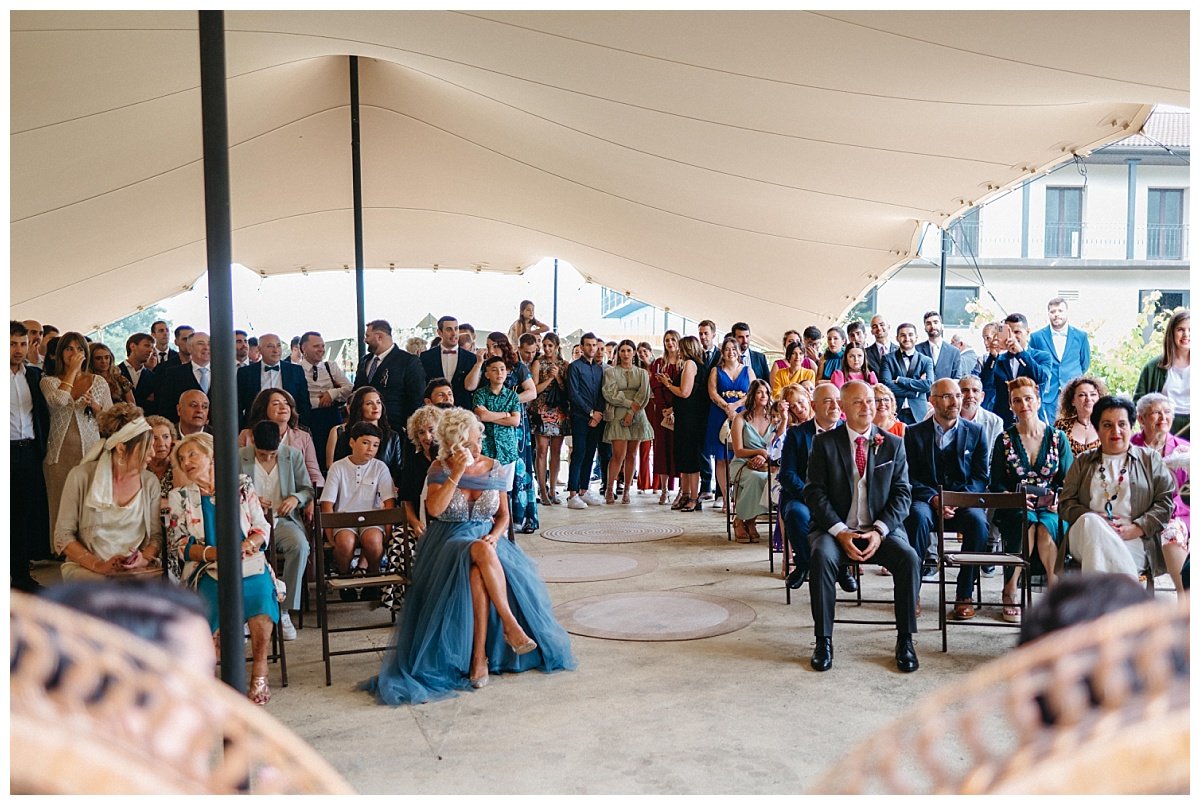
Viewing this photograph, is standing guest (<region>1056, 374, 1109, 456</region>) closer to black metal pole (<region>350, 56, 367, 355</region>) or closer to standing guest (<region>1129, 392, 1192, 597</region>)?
standing guest (<region>1129, 392, 1192, 597</region>)

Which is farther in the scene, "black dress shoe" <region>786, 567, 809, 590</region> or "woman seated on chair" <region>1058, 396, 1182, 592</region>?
"black dress shoe" <region>786, 567, 809, 590</region>

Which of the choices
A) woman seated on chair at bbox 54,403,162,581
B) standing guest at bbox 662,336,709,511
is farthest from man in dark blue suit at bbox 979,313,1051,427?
woman seated on chair at bbox 54,403,162,581

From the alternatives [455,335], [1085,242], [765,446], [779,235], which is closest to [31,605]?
[765,446]

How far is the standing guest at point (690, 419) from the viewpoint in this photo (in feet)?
29.3

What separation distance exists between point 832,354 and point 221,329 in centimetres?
672

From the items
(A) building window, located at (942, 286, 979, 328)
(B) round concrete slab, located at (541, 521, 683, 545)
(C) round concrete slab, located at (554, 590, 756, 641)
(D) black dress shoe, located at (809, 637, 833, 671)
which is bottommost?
(B) round concrete slab, located at (541, 521, 683, 545)

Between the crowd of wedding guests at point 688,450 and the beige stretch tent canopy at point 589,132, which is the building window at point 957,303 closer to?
the beige stretch tent canopy at point 589,132

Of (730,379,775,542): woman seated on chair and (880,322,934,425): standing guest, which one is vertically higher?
(880,322,934,425): standing guest

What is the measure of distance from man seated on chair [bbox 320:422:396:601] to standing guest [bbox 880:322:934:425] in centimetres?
470

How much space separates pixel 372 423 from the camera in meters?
5.64

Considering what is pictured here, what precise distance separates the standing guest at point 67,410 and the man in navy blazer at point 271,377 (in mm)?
913

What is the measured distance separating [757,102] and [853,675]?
9.64 feet

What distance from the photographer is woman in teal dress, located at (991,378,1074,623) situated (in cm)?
515

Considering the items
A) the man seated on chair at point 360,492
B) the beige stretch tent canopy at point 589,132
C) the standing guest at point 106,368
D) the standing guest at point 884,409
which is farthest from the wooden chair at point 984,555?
the standing guest at point 106,368
